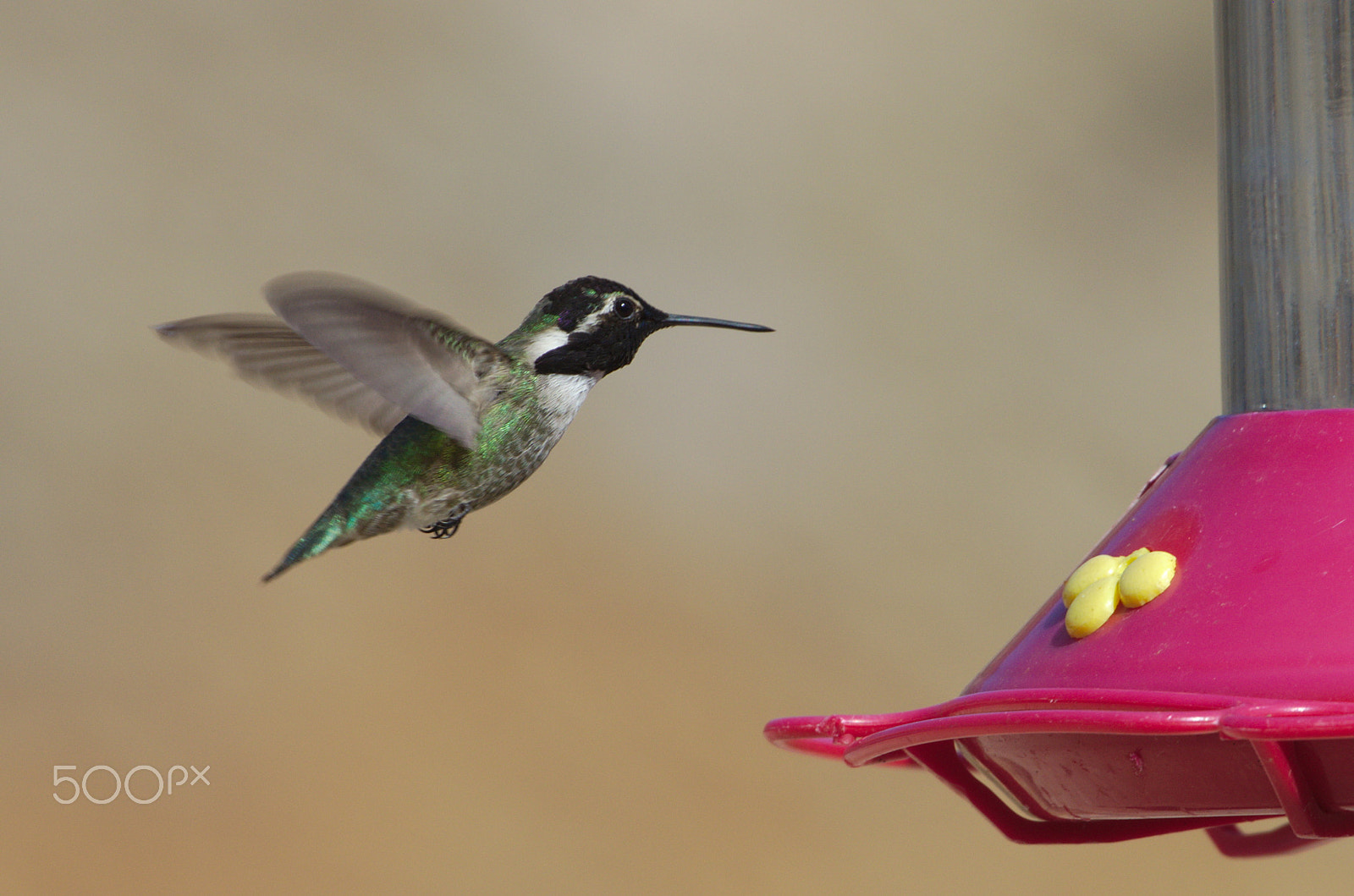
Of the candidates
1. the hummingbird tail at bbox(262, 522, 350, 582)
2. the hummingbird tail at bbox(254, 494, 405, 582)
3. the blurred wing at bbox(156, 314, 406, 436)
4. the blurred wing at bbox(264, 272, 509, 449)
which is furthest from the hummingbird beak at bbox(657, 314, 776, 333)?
the hummingbird tail at bbox(262, 522, 350, 582)

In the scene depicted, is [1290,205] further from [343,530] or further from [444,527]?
[343,530]

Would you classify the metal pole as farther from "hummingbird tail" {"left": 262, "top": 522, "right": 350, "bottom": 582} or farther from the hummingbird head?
"hummingbird tail" {"left": 262, "top": 522, "right": 350, "bottom": 582}

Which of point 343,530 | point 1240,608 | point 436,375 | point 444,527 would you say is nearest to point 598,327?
point 436,375

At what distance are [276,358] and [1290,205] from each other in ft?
5.59

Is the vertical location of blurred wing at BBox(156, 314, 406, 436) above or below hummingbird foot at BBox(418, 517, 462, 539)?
above

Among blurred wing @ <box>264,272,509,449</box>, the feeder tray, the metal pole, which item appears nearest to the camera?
A: the feeder tray

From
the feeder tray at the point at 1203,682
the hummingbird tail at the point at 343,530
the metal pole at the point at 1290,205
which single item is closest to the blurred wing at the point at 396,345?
the hummingbird tail at the point at 343,530

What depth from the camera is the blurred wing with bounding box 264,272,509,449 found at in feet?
7.75

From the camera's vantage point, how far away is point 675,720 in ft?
23.9

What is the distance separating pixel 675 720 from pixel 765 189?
304 cm

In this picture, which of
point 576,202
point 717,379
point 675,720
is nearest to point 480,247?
point 576,202

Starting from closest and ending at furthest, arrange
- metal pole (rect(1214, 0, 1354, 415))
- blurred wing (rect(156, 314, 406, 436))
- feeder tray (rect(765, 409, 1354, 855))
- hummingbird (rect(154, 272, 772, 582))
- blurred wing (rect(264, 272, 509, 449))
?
1. feeder tray (rect(765, 409, 1354, 855))
2. metal pole (rect(1214, 0, 1354, 415))
3. blurred wing (rect(264, 272, 509, 449))
4. hummingbird (rect(154, 272, 772, 582))
5. blurred wing (rect(156, 314, 406, 436))

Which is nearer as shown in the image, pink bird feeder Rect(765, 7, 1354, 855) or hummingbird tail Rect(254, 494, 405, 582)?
pink bird feeder Rect(765, 7, 1354, 855)

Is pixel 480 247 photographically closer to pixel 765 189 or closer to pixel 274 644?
pixel 765 189
